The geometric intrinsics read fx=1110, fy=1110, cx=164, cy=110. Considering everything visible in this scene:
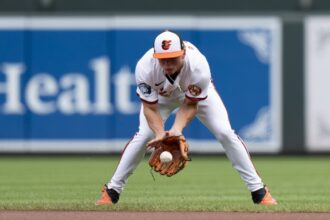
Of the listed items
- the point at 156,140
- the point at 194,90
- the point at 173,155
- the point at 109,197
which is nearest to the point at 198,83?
the point at 194,90

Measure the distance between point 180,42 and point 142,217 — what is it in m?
1.25

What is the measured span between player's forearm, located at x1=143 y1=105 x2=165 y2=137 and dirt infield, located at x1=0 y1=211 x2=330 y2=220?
0.66 m

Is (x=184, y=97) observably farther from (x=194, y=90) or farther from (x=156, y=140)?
(x=156, y=140)

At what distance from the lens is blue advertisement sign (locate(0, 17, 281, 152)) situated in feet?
50.9

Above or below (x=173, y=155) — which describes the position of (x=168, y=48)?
above

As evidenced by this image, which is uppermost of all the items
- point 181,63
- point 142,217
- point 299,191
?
point 181,63

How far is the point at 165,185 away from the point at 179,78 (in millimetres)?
3190

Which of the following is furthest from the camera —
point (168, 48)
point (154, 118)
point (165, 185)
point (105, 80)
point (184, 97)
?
point (105, 80)

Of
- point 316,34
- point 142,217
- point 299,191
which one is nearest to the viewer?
point 142,217

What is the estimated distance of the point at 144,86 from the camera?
25.9 feet

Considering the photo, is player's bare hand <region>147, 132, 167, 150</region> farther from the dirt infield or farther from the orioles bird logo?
the orioles bird logo

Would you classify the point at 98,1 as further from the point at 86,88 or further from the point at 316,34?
the point at 316,34

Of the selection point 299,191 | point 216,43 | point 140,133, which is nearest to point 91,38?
point 216,43

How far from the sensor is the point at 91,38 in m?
15.7
